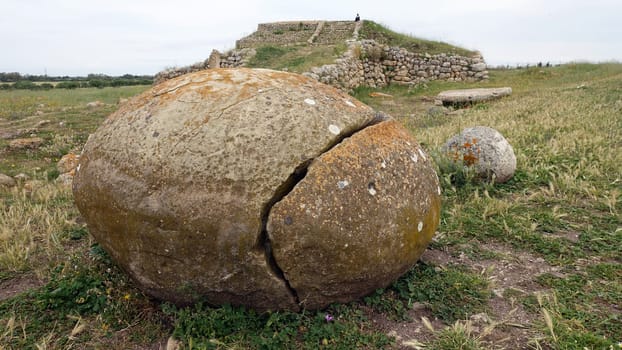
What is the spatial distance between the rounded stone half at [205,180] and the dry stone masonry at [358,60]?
43.2 feet

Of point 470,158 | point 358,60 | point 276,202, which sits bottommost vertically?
point 470,158

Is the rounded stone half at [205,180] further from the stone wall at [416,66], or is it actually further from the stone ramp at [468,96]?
the stone wall at [416,66]

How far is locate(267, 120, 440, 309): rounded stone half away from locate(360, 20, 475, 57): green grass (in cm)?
1994

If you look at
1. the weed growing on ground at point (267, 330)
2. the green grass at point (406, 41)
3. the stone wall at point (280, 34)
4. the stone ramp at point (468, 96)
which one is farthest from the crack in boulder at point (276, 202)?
the stone wall at point (280, 34)

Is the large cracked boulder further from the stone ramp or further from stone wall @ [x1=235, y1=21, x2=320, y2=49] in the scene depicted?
stone wall @ [x1=235, y1=21, x2=320, y2=49]

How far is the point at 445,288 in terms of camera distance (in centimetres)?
346

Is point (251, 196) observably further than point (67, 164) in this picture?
No

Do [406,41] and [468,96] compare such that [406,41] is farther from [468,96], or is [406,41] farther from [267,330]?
[267,330]

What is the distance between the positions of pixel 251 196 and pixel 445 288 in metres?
1.89

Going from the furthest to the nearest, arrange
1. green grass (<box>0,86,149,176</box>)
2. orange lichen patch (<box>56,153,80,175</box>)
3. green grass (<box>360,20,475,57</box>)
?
green grass (<box>360,20,475,57</box>), green grass (<box>0,86,149,176</box>), orange lichen patch (<box>56,153,80,175</box>)

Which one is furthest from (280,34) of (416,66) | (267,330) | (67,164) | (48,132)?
(267,330)

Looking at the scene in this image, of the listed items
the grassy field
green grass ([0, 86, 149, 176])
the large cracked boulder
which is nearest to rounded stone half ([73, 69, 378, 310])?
the large cracked boulder

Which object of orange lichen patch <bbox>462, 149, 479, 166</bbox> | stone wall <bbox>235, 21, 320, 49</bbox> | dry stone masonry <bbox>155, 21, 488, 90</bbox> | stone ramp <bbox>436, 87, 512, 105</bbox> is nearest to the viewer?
orange lichen patch <bbox>462, 149, 479, 166</bbox>

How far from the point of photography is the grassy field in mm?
2898
